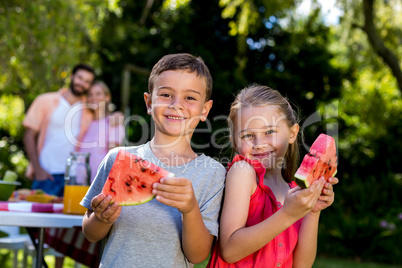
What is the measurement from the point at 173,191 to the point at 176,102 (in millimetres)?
627

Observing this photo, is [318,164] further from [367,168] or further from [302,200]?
[367,168]

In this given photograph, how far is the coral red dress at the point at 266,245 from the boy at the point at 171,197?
170 mm

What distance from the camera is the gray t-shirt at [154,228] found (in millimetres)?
2158

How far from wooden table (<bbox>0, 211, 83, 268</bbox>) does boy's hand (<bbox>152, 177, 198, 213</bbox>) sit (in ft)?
3.46

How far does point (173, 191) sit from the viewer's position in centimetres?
189

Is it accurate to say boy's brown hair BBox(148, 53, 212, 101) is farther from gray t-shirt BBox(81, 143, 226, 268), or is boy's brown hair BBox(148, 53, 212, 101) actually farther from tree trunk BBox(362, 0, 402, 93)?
tree trunk BBox(362, 0, 402, 93)

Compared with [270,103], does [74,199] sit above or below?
below

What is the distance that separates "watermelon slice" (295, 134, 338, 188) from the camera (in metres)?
2.05

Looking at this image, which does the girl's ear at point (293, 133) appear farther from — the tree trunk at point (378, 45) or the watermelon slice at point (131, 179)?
the tree trunk at point (378, 45)

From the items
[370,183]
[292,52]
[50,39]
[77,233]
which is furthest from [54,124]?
[292,52]

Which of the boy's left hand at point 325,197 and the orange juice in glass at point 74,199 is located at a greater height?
the boy's left hand at point 325,197

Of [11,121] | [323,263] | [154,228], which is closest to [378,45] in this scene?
[323,263]

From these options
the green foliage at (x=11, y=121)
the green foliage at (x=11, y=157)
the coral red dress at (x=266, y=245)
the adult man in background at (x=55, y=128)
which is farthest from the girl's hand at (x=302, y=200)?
the green foliage at (x=11, y=121)

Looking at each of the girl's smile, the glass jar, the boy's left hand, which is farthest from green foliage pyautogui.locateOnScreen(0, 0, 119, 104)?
the boy's left hand
